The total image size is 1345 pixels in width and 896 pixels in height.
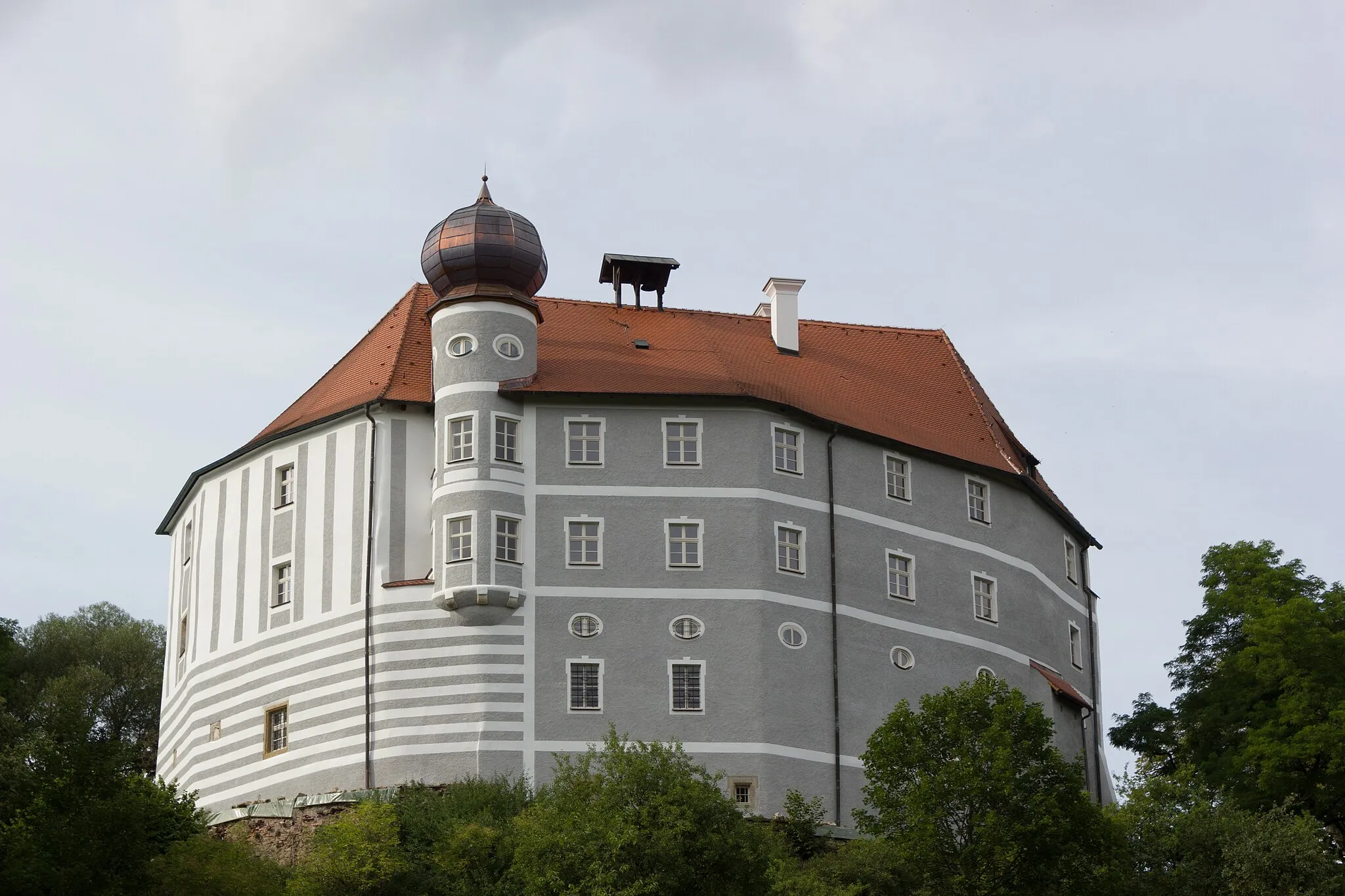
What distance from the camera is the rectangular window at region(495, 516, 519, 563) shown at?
50062 millimetres

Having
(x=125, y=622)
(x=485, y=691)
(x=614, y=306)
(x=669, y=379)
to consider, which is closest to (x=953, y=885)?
(x=485, y=691)

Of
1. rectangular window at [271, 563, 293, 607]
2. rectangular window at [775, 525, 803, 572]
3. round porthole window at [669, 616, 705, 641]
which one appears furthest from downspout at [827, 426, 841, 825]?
rectangular window at [271, 563, 293, 607]

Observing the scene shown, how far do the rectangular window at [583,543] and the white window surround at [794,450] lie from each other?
4.37 meters

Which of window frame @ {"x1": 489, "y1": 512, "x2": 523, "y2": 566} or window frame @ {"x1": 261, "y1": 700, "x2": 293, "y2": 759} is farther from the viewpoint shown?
window frame @ {"x1": 261, "y1": 700, "x2": 293, "y2": 759}

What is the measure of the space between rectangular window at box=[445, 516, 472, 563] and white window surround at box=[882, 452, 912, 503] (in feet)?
32.8

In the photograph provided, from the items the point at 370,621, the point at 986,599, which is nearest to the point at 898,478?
the point at 986,599

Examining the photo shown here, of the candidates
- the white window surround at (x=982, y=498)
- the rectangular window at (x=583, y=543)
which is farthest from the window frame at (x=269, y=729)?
the white window surround at (x=982, y=498)

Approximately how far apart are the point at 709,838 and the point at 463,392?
13.8 metres

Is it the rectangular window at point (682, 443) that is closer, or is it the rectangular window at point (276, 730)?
the rectangular window at point (276, 730)

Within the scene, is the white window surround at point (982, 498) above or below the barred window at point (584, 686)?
above

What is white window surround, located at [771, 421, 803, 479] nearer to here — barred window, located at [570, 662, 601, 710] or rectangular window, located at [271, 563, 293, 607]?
barred window, located at [570, 662, 601, 710]

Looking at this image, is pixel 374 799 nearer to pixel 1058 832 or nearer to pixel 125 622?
pixel 1058 832

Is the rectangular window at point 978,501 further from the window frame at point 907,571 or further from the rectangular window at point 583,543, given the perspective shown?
the rectangular window at point 583,543

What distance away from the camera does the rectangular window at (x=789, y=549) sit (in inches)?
2021
